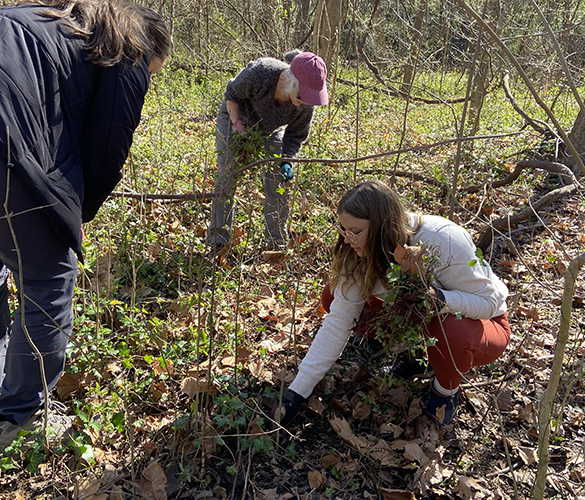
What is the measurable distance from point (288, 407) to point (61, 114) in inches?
56.0

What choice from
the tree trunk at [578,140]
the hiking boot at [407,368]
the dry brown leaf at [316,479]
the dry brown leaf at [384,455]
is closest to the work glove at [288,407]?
the dry brown leaf at [316,479]

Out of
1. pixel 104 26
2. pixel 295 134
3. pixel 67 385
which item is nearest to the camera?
pixel 104 26

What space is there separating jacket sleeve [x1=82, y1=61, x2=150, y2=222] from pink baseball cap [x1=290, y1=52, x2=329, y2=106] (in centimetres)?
139

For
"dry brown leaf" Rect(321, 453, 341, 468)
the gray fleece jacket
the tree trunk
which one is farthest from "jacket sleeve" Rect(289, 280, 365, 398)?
the tree trunk

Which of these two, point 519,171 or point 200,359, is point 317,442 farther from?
point 519,171

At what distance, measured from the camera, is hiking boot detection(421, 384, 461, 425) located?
2235 mm

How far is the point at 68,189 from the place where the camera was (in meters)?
1.67

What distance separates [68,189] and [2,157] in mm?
236

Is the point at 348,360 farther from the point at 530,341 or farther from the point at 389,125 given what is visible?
the point at 389,125

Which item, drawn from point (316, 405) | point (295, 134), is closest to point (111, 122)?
point (316, 405)

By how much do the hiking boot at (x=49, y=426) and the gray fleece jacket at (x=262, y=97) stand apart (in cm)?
197

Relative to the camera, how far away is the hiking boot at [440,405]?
2.23 metres

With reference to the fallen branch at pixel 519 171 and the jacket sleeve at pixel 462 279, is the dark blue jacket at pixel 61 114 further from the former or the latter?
the fallen branch at pixel 519 171

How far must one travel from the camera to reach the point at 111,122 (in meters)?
1.69
